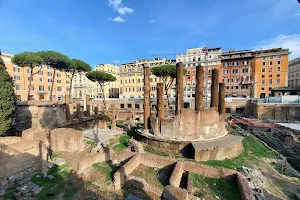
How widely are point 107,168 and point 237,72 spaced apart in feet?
150

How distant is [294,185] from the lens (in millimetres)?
8914

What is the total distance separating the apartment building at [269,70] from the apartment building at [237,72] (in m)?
1.46

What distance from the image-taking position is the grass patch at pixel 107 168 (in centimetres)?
968

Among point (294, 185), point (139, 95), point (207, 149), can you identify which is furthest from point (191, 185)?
point (139, 95)

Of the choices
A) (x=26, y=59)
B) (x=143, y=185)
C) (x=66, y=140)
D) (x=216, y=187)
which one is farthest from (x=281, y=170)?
(x=26, y=59)

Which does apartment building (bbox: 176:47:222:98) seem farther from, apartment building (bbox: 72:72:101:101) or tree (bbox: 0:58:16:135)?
tree (bbox: 0:58:16:135)

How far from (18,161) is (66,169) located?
305cm

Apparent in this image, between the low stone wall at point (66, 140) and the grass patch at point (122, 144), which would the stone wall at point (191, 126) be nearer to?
the grass patch at point (122, 144)

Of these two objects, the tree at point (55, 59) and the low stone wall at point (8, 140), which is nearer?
the low stone wall at point (8, 140)

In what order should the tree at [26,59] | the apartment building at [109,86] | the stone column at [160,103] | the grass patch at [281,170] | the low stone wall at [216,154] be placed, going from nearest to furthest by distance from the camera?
the grass patch at [281,170]
the low stone wall at [216,154]
the stone column at [160,103]
the tree at [26,59]
the apartment building at [109,86]

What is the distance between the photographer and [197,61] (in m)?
47.7

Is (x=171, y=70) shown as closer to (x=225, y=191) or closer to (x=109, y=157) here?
(x=109, y=157)

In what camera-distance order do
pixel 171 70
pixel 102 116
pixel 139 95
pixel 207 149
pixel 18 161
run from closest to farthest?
pixel 18 161 → pixel 207 149 → pixel 102 116 → pixel 171 70 → pixel 139 95

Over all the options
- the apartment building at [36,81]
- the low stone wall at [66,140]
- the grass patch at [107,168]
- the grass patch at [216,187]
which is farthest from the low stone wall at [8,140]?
the apartment building at [36,81]
